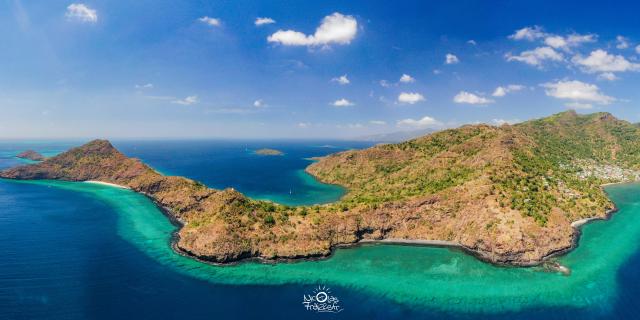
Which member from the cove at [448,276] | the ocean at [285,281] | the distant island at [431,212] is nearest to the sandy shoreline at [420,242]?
the distant island at [431,212]

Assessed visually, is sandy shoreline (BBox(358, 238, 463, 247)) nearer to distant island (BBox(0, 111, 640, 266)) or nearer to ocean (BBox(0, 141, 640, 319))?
distant island (BBox(0, 111, 640, 266))

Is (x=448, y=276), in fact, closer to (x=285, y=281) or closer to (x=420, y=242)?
(x=420, y=242)

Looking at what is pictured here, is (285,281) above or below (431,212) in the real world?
below

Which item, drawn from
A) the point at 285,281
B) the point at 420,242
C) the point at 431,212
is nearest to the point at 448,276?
the point at 420,242

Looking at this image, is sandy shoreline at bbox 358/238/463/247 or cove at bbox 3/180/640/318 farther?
sandy shoreline at bbox 358/238/463/247

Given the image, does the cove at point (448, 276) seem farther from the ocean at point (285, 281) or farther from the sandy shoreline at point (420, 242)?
the sandy shoreline at point (420, 242)

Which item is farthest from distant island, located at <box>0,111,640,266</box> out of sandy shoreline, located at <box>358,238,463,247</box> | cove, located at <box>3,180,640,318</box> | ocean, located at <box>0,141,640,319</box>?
ocean, located at <box>0,141,640,319</box>
